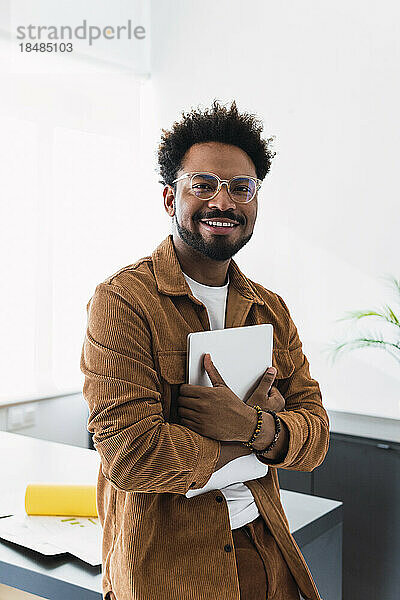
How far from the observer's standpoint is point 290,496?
1741 millimetres

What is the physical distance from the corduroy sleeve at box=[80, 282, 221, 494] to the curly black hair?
0.30 metres

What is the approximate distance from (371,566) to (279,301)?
2071mm

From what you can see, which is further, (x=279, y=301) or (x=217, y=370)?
(x=279, y=301)

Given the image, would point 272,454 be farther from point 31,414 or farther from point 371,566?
point 31,414

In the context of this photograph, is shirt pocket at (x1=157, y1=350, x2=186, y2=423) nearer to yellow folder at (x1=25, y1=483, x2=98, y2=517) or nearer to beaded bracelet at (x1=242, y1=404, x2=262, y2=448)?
beaded bracelet at (x1=242, y1=404, x2=262, y2=448)

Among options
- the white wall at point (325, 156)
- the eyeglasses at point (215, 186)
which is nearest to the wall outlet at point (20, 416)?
the white wall at point (325, 156)

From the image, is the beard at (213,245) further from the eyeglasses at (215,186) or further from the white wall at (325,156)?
the white wall at (325,156)

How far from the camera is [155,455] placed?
3.28ft

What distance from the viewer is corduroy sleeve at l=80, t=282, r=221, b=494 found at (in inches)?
39.4

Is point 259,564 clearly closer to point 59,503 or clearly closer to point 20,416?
point 59,503

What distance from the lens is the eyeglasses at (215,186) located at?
1.14m

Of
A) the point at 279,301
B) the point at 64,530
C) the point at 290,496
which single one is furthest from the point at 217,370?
the point at 290,496

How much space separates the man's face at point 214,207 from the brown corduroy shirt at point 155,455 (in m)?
0.07

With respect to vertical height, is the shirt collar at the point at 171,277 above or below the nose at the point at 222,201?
below
